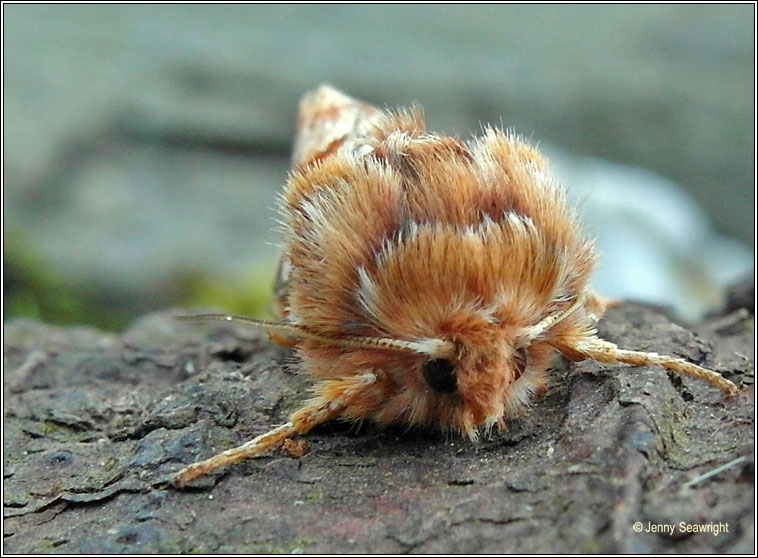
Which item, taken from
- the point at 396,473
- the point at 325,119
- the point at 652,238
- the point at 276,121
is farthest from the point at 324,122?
the point at 276,121

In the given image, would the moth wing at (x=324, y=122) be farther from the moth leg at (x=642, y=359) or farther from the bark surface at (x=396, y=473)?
the moth leg at (x=642, y=359)

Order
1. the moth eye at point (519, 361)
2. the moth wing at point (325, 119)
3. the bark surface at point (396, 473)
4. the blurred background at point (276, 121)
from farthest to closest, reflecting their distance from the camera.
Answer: the blurred background at point (276, 121), the moth wing at point (325, 119), the moth eye at point (519, 361), the bark surface at point (396, 473)

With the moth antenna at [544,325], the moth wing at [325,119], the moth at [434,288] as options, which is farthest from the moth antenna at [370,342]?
the moth wing at [325,119]

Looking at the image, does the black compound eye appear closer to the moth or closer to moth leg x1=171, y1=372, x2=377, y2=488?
the moth

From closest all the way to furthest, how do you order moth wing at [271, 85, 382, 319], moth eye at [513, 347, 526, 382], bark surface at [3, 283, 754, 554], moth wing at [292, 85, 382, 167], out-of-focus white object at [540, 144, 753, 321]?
bark surface at [3, 283, 754, 554]
moth eye at [513, 347, 526, 382]
moth wing at [271, 85, 382, 319]
moth wing at [292, 85, 382, 167]
out-of-focus white object at [540, 144, 753, 321]

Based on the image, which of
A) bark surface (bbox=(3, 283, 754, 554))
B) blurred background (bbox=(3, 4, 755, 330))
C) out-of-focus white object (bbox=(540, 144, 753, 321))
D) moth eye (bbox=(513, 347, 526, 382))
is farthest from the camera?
blurred background (bbox=(3, 4, 755, 330))

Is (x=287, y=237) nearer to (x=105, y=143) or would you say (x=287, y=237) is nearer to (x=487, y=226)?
(x=487, y=226)

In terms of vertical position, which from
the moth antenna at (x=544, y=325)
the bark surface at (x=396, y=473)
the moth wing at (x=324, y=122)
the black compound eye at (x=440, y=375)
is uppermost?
the moth wing at (x=324, y=122)

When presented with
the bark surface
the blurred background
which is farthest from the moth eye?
the blurred background
